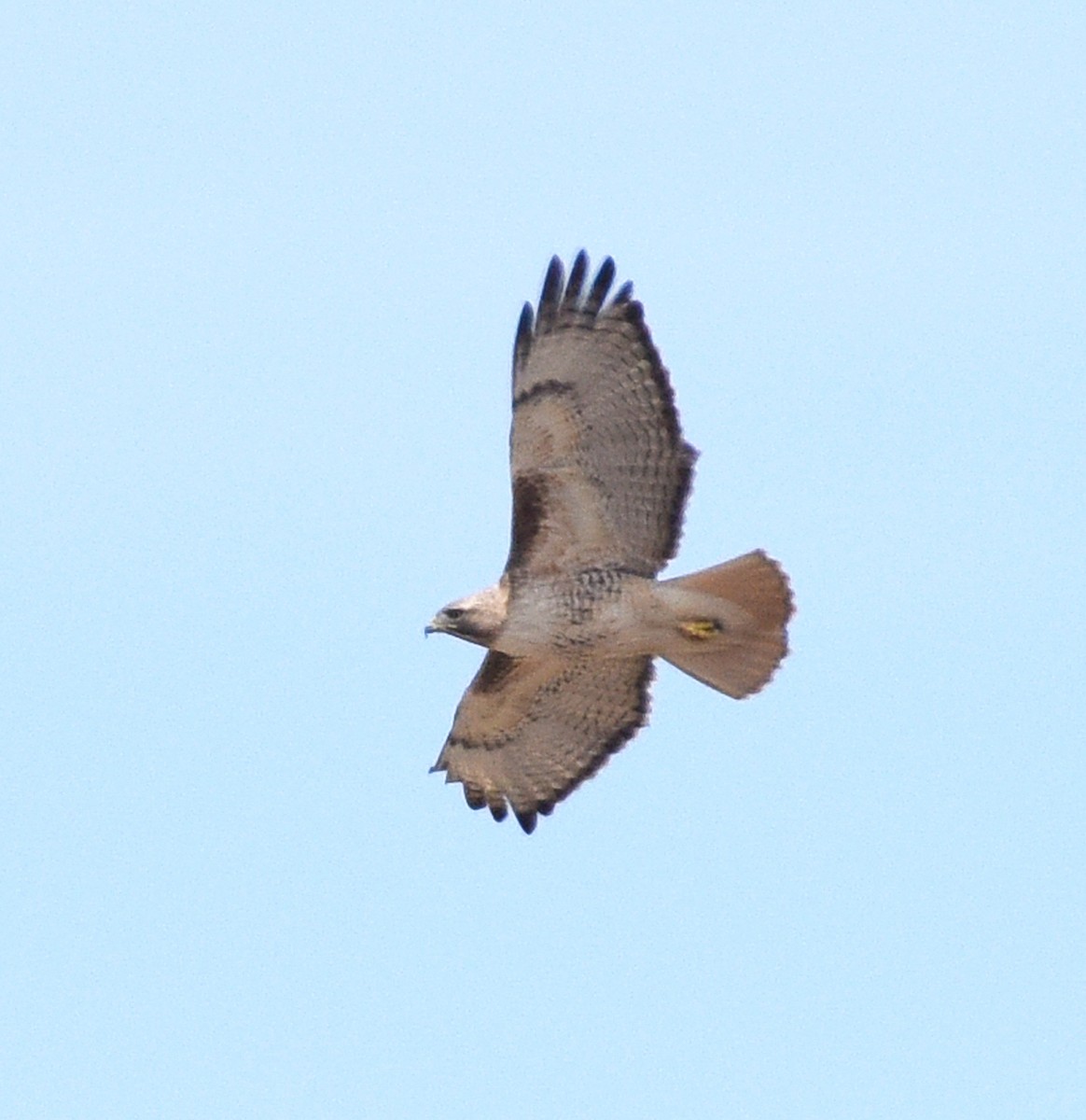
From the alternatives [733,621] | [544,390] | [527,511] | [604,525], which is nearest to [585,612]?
[604,525]

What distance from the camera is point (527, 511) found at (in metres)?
13.2

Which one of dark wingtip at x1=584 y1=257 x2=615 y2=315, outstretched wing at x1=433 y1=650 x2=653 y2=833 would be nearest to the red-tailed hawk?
dark wingtip at x1=584 y1=257 x2=615 y2=315

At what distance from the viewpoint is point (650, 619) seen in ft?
43.3

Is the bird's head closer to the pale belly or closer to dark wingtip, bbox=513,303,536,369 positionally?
the pale belly

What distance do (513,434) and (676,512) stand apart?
82cm

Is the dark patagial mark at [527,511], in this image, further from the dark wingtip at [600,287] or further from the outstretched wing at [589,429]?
the dark wingtip at [600,287]

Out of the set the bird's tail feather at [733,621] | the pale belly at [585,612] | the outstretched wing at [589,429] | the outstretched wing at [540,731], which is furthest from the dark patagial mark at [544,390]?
the outstretched wing at [540,731]

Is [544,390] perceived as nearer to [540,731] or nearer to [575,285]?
[575,285]

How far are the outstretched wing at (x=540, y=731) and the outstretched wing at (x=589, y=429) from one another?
1.16m

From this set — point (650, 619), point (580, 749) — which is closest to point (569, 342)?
point (650, 619)

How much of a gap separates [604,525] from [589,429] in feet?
1.43

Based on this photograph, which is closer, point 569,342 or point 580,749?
point 569,342

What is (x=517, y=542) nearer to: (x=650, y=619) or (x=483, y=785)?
(x=650, y=619)

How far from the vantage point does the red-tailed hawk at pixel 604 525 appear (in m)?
13.1
